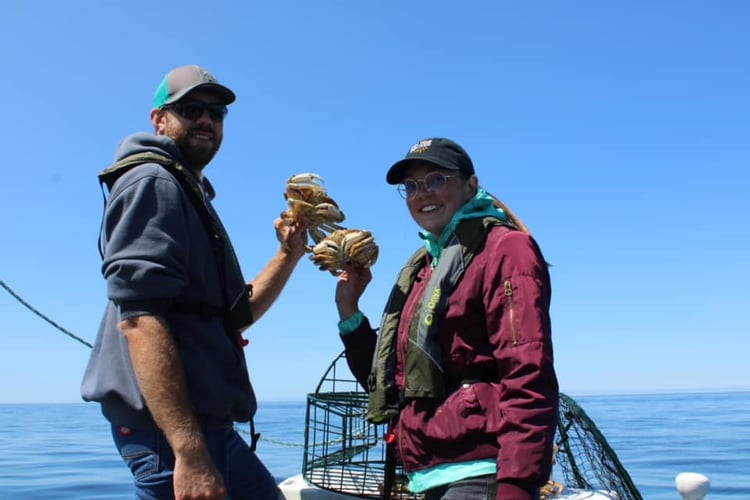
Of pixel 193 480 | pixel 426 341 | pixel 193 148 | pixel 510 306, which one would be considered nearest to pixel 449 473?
pixel 426 341

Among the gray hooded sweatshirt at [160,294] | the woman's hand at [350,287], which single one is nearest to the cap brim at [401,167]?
the woman's hand at [350,287]

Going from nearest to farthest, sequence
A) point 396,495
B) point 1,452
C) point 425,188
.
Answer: point 425,188 → point 396,495 → point 1,452

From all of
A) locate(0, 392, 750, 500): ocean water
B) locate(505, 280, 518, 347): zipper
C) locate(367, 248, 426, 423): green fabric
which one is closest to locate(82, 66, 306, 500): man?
locate(367, 248, 426, 423): green fabric

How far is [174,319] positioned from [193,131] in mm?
877

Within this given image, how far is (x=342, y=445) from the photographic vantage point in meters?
5.12

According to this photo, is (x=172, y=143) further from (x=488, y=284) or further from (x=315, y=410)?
(x=315, y=410)

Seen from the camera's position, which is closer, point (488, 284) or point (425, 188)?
point (488, 284)

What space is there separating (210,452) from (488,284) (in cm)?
125

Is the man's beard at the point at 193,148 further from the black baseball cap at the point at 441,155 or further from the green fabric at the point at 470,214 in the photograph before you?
the green fabric at the point at 470,214

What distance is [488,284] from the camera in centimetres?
269

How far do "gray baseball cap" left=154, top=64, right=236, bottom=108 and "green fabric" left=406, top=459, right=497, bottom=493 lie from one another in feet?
5.99

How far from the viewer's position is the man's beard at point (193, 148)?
2992 mm

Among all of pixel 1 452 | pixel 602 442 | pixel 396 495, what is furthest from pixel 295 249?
pixel 1 452

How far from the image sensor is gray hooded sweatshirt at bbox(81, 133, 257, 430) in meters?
2.46
